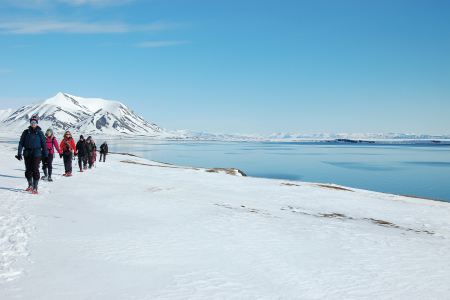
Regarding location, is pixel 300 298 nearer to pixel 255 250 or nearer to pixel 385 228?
pixel 255 250

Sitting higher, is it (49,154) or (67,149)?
(67,149)

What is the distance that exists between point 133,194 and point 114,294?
347 inches

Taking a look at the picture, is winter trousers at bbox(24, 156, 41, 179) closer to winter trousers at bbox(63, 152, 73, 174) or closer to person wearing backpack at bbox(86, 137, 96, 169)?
winter trousers at bbox(63, 152, 73, 174)

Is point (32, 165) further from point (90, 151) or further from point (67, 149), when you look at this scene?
point (90, 151)

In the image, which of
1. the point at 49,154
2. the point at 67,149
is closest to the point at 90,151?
the point at 67,149

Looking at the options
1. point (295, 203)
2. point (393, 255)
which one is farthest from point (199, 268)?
point (295, 203)

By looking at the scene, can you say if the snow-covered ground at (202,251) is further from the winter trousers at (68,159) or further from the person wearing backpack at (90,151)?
the person wearing backpack at (90,151)

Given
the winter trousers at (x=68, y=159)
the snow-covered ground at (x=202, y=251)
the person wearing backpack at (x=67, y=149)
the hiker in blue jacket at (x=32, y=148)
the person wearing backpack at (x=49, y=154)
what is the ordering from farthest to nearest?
the winter trousers at (x=68, y=159)
the person wearing backpack at (x=67, y=149)
the person wearing backpack at (x=49, y=154)
the hiker in blue jacket at (x=32, y=148)
the snow-covered ground at (x=202, y=251)

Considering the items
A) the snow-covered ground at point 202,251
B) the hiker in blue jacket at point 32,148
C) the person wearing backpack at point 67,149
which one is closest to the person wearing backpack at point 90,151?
the person wearing backpack at point 67,149

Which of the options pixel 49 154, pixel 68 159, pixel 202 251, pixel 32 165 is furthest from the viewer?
pixel 68 159

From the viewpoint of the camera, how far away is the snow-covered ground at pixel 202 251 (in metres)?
4.70

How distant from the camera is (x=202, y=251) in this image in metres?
6.38

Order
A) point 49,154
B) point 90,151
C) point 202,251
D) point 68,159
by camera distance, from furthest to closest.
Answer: point 90,151
point 68,159
point 49,154
point 202,251

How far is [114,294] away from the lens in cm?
433
